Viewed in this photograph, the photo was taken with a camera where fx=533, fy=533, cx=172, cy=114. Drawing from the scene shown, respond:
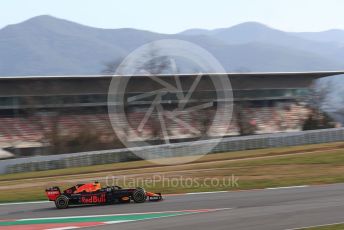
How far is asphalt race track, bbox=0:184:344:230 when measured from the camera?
11.9 metres

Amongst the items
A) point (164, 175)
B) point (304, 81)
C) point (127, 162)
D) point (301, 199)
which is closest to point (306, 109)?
point (304, 81)

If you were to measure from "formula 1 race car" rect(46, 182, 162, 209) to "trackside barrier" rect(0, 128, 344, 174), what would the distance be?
21.1 metres

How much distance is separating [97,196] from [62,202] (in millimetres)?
1140

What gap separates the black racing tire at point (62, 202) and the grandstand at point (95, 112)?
2940 centimetres

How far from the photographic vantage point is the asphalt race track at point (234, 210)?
11.9 meters

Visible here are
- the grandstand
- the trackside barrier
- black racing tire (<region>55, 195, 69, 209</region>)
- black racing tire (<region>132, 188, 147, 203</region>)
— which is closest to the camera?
black racing tire (<region>132, 188, 147, 203</region>)

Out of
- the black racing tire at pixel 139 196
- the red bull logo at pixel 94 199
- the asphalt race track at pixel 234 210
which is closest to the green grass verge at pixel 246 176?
the asphalt race track at pixel 234 210

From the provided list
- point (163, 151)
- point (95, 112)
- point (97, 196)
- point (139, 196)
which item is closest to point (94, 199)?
point (97, 196)

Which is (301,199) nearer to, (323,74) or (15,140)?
(15,140)

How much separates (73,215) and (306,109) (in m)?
48.5

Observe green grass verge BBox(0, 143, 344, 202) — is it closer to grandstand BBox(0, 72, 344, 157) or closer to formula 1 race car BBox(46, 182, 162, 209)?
formula 1 race car BBox(46, 182, 162, 209)

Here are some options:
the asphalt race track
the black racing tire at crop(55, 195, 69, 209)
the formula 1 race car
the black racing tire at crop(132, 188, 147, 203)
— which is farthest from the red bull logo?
the black racing tire at crop(132, 188, 147, 203)

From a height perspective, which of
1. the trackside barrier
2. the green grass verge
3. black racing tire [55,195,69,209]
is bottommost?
the trackside barrier

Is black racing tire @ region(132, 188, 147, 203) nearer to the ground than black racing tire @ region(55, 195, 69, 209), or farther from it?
farther from it
